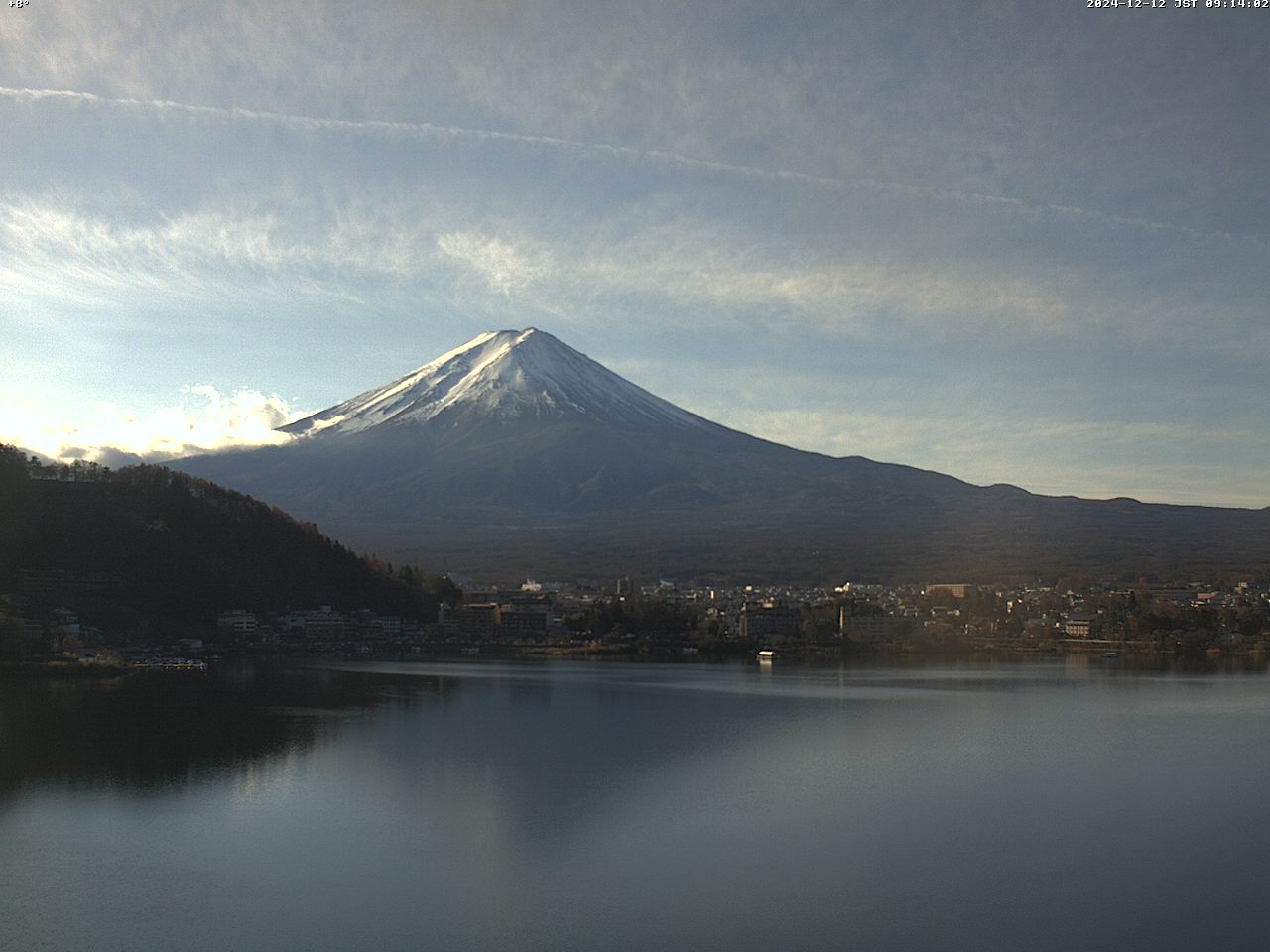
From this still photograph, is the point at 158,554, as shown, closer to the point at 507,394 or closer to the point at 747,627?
the point at 747,627

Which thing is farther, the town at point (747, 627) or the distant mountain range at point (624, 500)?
the distant mountain range at point (624, 500)

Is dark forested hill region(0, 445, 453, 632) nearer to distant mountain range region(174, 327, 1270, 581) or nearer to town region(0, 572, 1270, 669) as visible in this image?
town region(0, 572, 1270, 669)

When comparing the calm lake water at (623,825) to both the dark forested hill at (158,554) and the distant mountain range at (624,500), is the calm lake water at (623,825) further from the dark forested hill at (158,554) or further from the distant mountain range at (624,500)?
the distant mountain range at (624,500)

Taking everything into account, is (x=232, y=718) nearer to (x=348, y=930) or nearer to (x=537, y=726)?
(x=537, y=726)

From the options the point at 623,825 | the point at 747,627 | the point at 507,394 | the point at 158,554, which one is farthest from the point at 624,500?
the point at 623,825

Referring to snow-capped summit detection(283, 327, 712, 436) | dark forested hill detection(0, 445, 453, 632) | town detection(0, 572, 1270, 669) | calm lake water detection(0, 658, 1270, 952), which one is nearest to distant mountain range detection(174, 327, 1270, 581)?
snow-capped summit detection(283, 327, 712, 436)

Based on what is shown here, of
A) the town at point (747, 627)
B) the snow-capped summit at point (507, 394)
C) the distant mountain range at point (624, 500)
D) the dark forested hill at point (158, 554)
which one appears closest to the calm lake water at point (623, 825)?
the dark forested hill at point (158, 554)
